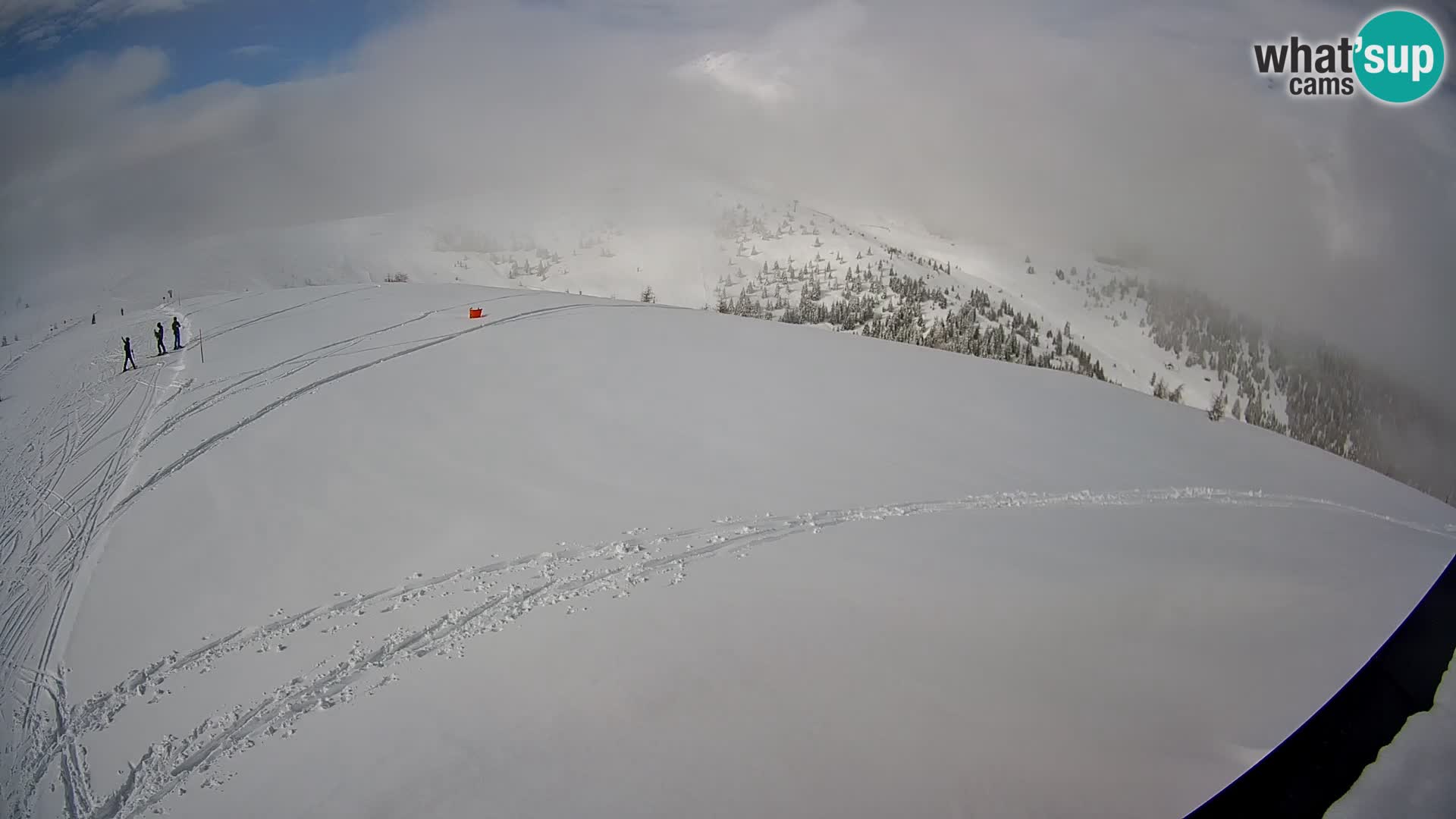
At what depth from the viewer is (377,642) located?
211 inches

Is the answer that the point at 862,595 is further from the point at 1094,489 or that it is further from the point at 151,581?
the point at 151,581

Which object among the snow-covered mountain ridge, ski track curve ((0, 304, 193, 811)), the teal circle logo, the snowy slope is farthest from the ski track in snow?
the teal circle logo

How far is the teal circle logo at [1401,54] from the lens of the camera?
45.0 ft

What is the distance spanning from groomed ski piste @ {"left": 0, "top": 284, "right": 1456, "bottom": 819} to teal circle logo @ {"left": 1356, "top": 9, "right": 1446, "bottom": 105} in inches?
342

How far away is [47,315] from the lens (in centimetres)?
1173

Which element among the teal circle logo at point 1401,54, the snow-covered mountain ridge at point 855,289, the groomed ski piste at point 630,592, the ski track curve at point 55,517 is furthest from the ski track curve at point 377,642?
the teal circle logo at point 1401,54

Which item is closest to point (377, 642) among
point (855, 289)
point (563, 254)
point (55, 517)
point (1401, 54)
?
point (55, 517)

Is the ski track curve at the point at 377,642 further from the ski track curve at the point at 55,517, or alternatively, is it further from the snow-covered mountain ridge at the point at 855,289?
the snow-covered mountain ridge at the point at 855,289

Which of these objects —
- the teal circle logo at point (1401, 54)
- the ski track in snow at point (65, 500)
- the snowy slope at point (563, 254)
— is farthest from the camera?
the snowy slope at point (563, 254)

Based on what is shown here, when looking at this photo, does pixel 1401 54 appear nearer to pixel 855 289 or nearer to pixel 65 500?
pixel 855 289

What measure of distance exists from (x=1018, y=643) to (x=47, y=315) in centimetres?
1529

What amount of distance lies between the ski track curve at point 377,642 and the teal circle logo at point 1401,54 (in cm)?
1377

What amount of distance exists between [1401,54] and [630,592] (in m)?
20.4

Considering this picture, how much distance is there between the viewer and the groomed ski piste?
4.16m
